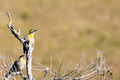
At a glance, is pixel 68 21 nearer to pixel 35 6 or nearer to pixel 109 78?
pixel 35 6

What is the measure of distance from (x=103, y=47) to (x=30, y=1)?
854cm

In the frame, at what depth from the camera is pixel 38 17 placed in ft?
104

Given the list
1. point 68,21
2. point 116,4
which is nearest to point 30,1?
point 68,21

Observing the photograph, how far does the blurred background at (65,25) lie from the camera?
27.2m

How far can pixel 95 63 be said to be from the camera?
28.9 ft

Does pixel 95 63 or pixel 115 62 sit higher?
pixel 95 63

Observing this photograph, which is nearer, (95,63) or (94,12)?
(95,63)

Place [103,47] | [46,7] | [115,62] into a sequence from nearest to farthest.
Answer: [115,62]
[103,47]
[46,7]

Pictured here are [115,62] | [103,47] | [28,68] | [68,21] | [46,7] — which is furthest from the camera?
[46,7]

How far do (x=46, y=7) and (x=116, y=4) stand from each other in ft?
19.1

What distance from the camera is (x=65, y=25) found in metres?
30.4

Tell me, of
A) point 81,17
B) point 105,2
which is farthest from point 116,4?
point 81,17

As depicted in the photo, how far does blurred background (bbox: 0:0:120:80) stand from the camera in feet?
89.1

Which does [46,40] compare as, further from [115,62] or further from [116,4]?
[116,4]
